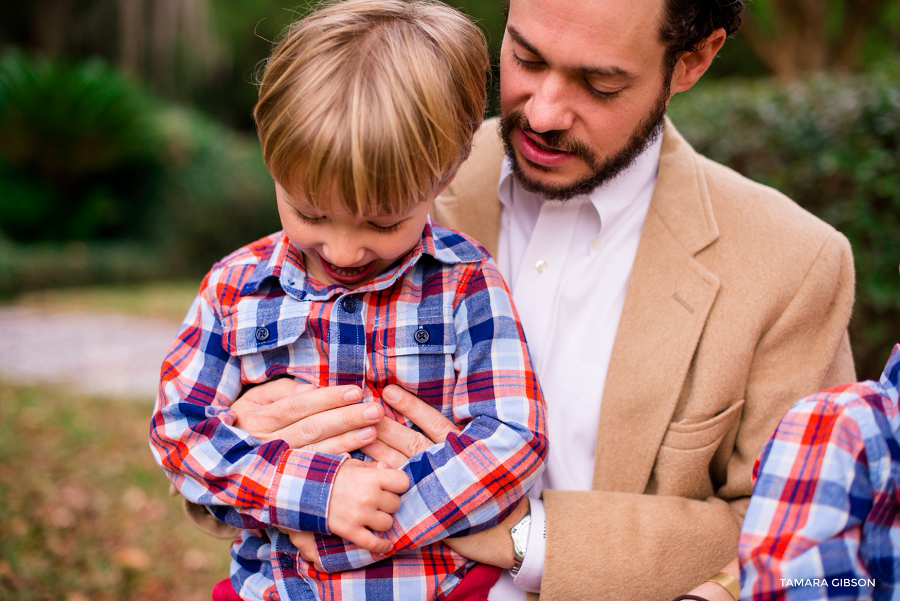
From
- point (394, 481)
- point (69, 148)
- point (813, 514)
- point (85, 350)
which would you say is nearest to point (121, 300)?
point (85, 350)

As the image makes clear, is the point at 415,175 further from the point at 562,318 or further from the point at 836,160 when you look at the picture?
the point at 836,160

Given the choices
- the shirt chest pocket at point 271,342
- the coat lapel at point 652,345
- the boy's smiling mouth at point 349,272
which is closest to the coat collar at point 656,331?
the coat lapel at point 652,345

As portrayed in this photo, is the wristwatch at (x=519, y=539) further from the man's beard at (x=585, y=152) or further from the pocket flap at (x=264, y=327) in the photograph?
the man's beard at (x=585, y=152)

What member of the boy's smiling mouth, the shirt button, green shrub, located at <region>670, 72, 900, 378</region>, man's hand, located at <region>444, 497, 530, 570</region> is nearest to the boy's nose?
the boy's smiling mouth

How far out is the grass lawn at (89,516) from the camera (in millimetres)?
3201

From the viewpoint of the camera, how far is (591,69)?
177 centimetres

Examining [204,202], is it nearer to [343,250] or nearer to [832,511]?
[343,250]

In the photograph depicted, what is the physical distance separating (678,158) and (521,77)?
1.86 ft

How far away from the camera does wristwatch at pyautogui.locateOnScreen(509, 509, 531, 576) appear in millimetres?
1682

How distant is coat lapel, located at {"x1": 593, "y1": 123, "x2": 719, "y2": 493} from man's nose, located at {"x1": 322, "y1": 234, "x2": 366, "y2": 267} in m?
0.78

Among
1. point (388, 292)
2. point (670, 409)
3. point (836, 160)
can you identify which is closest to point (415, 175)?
point (388, 292)

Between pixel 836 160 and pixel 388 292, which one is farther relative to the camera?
pixel 836 160

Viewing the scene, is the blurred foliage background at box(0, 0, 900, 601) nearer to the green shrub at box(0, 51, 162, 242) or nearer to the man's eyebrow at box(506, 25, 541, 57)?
the green shrub at box(0, 51, 162, 242)

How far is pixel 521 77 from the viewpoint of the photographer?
1.88m
